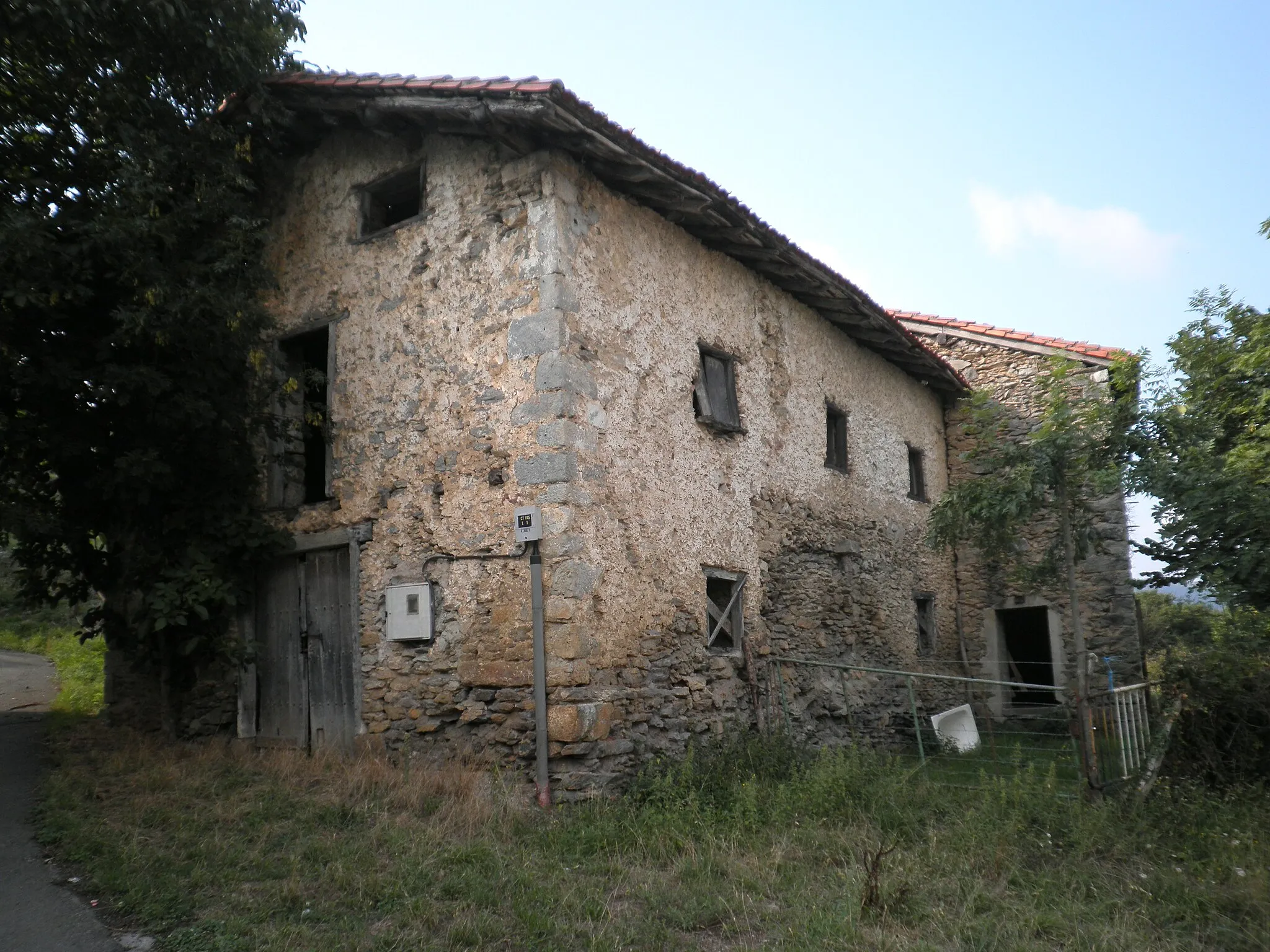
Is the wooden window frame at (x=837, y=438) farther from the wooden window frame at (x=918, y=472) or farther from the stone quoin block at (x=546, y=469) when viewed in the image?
the stone quoin block at (x=546, y=469)

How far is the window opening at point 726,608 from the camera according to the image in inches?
334

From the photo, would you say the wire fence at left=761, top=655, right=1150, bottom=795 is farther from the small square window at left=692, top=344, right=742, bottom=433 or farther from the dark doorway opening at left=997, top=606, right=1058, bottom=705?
the small square window at left=692, top=344, right=742, bottom=433

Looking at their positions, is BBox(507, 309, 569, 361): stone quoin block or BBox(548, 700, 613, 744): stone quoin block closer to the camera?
BBox(548, 700, 613, 744): stone quoin block

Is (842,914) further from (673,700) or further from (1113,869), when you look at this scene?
(673,700)

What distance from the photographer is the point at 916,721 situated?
774 cm

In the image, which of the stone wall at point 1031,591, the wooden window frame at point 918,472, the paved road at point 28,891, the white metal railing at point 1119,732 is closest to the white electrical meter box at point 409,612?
the paved road at point 28,891

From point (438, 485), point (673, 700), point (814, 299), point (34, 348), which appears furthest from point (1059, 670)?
point (34, 348)

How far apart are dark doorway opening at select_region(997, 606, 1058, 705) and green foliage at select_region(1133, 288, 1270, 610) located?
4.25 meters

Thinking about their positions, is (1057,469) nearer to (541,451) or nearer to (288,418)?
(541,451)

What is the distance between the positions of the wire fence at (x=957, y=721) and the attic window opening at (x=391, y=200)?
5.36 meters

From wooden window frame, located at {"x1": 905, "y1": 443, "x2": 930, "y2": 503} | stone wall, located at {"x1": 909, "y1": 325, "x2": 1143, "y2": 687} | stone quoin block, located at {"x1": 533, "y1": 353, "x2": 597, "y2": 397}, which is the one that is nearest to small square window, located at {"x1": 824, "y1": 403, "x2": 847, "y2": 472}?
wooden window frame, located at {"x1": 905, "y1": 443, "x2": 930, "y2": 503}

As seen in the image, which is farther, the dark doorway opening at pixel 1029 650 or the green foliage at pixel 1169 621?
the dark doorway opening at pixel 1029 650

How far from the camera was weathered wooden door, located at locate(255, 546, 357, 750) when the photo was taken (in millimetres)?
8031

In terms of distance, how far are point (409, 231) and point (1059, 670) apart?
10.6 meters
